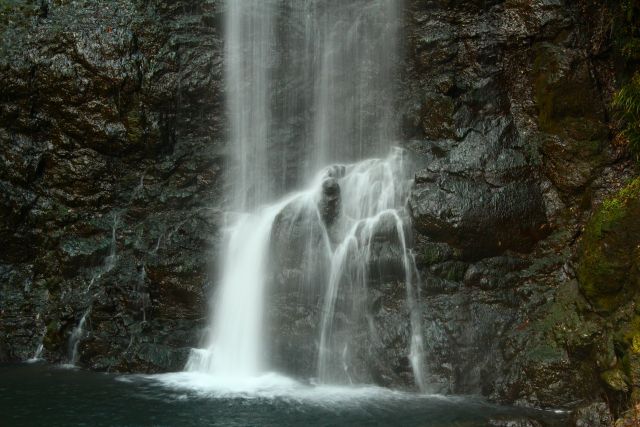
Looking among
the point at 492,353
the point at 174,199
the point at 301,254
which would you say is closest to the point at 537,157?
the point at 492,353

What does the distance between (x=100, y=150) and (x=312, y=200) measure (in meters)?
5.53

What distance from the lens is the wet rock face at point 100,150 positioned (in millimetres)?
13062

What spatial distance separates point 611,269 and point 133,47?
38.3ft

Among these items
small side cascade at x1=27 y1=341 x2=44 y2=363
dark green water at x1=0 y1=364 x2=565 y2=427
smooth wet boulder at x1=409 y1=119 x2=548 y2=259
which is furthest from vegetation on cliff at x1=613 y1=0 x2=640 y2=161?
small side cascade at x1=27 y1=341 x2=44 y2=363

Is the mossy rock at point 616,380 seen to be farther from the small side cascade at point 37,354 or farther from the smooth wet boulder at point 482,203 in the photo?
the small side cascade at point 37,354

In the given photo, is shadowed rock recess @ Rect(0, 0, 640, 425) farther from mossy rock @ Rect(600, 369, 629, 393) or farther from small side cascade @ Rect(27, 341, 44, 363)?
small side cascade @ Rect(27, 341, 44, 363)

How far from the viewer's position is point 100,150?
14.0 meters

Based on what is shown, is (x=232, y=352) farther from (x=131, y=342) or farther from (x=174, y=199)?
(x=174, y=199)

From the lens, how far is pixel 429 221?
11.2 meters

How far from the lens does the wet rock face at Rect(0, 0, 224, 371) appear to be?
514 inches

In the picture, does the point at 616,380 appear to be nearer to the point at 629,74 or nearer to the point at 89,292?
the point at 629,74

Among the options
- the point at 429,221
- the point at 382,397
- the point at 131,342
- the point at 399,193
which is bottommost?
the point at 382,397

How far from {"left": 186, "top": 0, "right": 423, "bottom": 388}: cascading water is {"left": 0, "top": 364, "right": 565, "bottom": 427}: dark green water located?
2.88 ft

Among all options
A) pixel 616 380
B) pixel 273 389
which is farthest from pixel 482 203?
pixel 273 389
